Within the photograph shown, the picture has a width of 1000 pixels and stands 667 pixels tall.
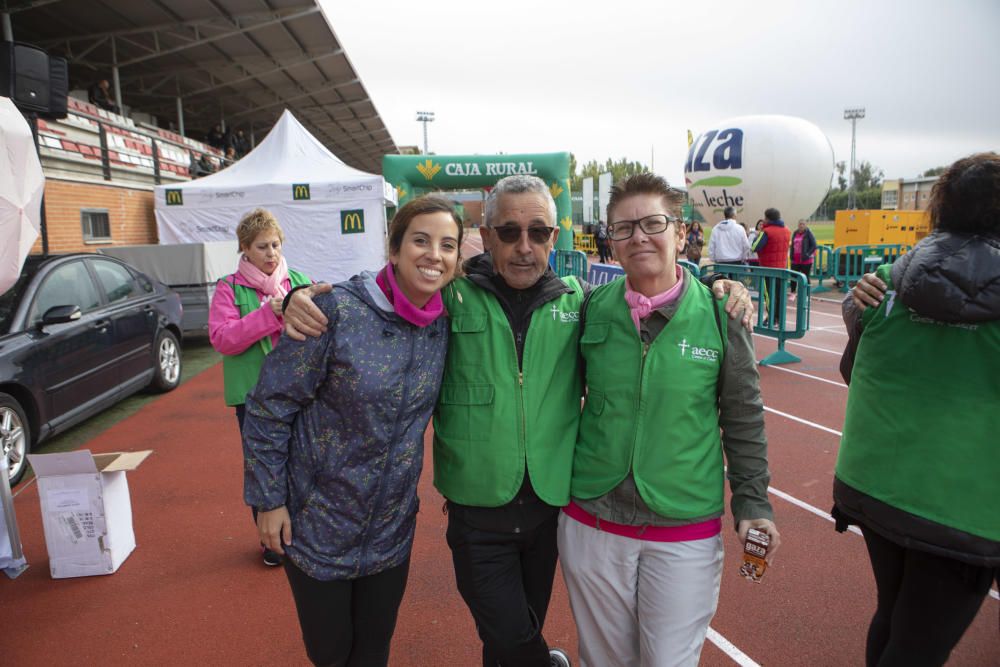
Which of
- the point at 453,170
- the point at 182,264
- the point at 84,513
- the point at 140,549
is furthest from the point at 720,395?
the point at 453,170

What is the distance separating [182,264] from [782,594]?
9.50m

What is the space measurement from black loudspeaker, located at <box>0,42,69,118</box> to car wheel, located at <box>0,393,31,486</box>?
3.05 m

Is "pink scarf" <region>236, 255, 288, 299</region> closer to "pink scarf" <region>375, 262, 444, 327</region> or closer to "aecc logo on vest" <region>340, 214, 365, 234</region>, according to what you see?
"pink scarf" <region>375, 262, 444, 327</region>

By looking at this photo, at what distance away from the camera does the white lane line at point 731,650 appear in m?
2.68

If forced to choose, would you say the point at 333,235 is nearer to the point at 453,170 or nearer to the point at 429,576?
the point at 453,170

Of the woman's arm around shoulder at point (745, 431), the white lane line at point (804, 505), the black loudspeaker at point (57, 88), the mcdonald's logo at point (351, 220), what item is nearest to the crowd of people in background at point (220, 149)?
the mcdonald's logo at point (351, 220)

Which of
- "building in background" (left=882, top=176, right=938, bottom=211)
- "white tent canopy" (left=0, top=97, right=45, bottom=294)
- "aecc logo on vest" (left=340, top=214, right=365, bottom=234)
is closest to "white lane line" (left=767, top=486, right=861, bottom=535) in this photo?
"white tent canopy" (left=0, top=97, right=45, bottom=294)

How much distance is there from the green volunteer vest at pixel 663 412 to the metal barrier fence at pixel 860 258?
631 inches

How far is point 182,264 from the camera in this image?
9.68 metres

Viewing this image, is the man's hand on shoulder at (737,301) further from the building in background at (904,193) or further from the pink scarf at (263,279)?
the building in background at (904,193)

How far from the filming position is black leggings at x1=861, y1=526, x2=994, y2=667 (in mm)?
1754

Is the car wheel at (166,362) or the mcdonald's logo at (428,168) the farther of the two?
the mcdonald's logo at (428,168)

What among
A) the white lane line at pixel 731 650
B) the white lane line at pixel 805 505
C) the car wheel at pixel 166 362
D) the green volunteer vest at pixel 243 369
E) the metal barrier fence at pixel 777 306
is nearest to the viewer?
the white lane line at pixel 731 650

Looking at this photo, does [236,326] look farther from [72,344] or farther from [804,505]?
[804,505]
